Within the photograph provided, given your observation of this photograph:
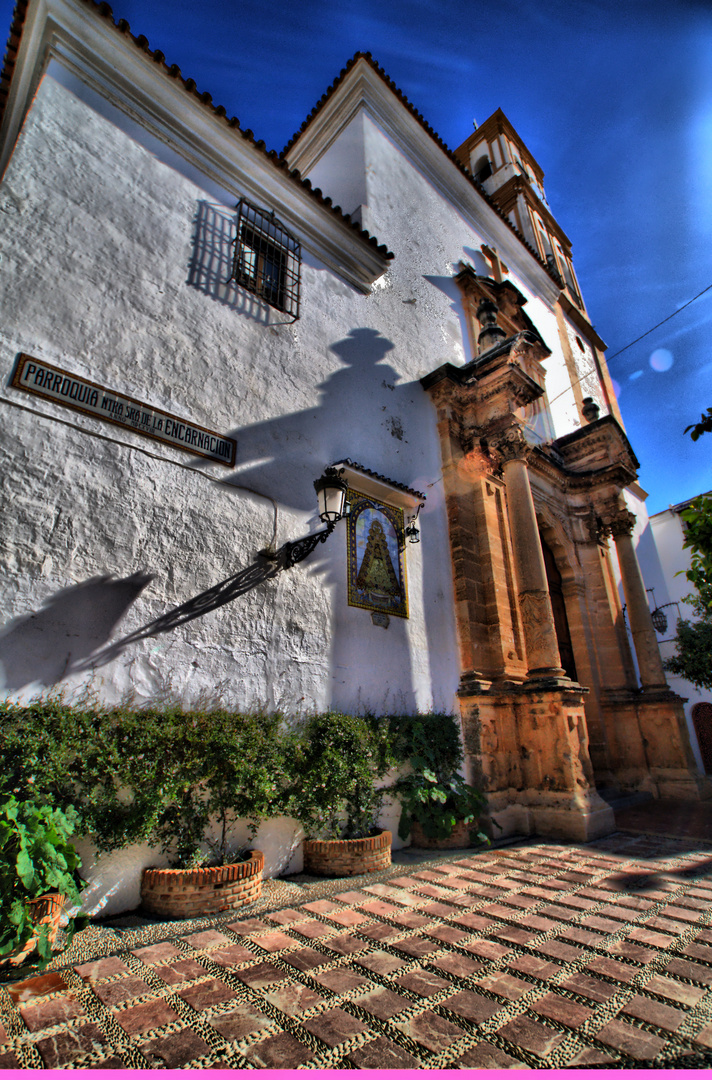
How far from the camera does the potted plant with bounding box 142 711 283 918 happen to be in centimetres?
342

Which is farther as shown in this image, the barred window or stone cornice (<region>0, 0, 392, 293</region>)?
the barred window

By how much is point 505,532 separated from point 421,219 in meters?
6.67

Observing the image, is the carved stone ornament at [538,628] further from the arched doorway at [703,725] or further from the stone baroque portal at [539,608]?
the arched doorway at [703,725]

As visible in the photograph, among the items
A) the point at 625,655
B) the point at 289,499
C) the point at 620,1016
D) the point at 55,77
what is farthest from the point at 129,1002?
the point at 625,655

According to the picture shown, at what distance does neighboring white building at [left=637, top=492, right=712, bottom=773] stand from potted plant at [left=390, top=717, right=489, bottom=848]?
10.8 m

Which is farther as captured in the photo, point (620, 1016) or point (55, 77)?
point (55, 77)

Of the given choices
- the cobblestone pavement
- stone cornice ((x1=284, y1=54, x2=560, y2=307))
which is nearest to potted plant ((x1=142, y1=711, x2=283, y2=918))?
the cobblestone pavement

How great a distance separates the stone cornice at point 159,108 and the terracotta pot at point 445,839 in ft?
24.1

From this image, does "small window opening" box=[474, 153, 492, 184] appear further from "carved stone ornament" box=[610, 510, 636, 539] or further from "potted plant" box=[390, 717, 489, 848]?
"potted plant" box=[390, 717, 489, 848]

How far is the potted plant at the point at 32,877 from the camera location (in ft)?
8.15

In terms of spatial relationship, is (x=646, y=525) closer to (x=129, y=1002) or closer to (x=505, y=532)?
(x=505, y=532)

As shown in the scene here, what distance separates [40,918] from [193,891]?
0.98 meters

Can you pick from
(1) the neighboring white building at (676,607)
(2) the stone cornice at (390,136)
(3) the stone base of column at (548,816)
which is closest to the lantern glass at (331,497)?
(3) the stone base of column at (548,816)

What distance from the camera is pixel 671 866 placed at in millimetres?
4504
